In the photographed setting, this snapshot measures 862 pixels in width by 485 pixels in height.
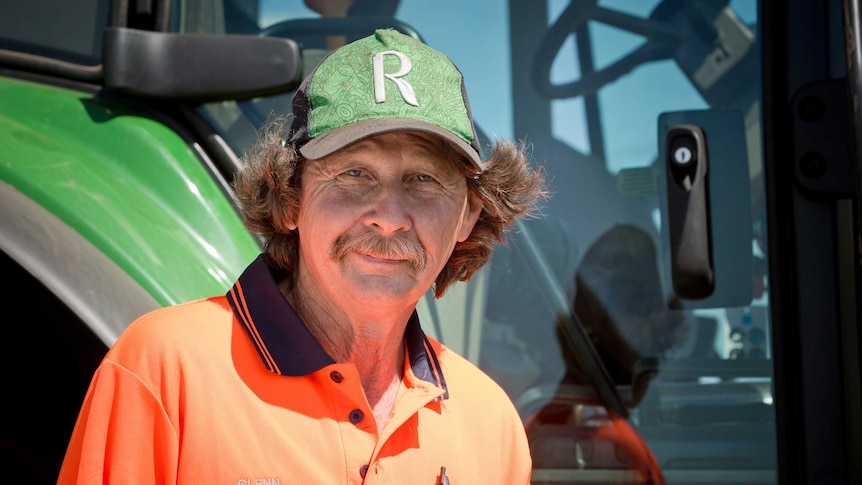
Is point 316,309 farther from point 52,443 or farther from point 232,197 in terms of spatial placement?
point 52,443

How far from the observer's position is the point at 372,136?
50.2 inches

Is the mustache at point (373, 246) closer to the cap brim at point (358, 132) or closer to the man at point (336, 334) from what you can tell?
the man at point (336, 334)

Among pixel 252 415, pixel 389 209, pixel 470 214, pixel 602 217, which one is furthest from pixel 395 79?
pixel 602 217

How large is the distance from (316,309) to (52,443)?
748mm

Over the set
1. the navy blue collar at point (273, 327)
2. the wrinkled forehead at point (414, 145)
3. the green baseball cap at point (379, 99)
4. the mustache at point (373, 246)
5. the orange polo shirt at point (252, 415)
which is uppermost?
the green baseball cap at point (379, 99)

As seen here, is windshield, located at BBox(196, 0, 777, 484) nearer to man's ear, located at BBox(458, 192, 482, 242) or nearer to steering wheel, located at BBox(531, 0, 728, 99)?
steering wheel, located at BBox(531, 0, 728, 99)

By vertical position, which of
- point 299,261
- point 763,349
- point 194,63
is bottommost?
point 763,349

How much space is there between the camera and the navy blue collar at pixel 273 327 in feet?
4.03

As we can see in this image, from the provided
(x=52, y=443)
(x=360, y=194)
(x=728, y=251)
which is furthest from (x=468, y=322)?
(x=52, y=443)

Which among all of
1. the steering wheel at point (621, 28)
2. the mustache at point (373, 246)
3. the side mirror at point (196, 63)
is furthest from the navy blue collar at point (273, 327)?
the steering wheel at point (621, 28)

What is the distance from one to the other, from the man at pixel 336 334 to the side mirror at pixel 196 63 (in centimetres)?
32

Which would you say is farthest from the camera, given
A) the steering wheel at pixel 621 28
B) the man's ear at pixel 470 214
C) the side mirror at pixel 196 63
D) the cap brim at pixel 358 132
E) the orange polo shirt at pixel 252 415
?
the steering wheel at pixel 621 28

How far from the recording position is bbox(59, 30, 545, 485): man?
1.13m

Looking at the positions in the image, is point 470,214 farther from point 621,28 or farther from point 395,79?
point 621,28
